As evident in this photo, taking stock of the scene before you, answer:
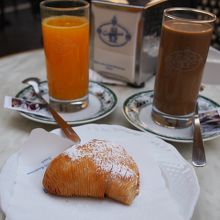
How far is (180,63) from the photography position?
775 mm

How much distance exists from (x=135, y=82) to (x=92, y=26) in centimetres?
22

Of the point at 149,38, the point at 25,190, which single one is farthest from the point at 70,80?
the point at 25,190

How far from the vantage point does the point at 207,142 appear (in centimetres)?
78

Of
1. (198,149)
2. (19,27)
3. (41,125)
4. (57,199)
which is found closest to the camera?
(57,199)

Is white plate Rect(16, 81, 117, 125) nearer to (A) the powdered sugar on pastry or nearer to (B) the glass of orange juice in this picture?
(B) the glass of orange juice

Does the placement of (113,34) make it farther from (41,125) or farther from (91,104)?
(41,125)

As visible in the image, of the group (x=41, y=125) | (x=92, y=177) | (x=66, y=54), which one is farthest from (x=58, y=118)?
(x=92, y=177)

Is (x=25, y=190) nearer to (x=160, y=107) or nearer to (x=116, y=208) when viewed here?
(x=116, y=208)

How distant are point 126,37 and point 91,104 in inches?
9.2

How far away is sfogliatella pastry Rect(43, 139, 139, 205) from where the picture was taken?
0.54 metres

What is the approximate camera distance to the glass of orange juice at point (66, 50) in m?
0.83

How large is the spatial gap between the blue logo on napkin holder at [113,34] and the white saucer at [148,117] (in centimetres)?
18

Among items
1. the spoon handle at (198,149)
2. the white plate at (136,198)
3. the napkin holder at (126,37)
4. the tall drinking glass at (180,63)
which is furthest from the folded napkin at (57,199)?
the napkin holder at (126,37)

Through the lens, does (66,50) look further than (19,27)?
No
